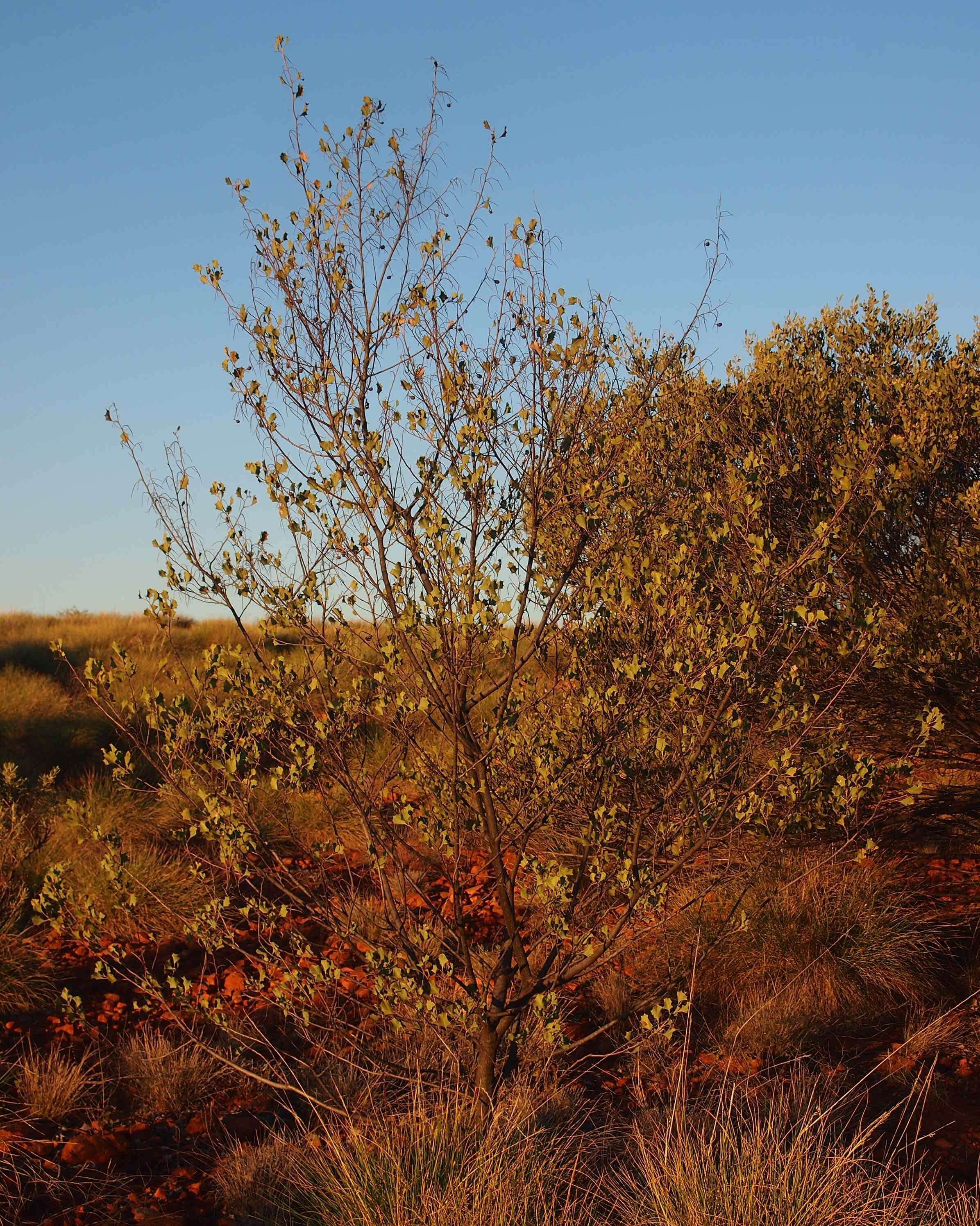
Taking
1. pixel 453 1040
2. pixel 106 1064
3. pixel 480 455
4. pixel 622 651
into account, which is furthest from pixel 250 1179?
pixel 480 455

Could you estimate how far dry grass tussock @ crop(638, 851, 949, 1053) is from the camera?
19.3 ft

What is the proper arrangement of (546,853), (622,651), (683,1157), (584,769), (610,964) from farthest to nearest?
(546,853) < (610,964) < (622,651) < (584,769) < (683,1157)

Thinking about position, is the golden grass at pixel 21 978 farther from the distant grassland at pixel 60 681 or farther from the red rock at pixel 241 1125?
the distant grassland at pixel 60 681

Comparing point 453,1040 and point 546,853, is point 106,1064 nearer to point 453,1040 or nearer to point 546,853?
point 453,1040

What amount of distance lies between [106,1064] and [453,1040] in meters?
2.06

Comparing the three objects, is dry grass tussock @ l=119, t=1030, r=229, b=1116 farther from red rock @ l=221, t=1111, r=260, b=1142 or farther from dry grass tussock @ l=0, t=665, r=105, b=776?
dry grass tussock @ l=0, t=665, r=105, b=776

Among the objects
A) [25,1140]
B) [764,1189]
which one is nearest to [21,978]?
[25,1140]

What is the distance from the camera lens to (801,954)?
6406 mm

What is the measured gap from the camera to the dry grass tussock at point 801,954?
5.87m

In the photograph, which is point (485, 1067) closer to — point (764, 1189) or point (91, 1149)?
point (764, 1189)

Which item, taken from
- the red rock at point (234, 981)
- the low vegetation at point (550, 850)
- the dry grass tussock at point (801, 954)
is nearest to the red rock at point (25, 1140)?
the low vegetation at point (550, 850)

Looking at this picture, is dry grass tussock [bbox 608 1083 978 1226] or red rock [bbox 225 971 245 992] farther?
red rock [bbox 225 971 245 992]

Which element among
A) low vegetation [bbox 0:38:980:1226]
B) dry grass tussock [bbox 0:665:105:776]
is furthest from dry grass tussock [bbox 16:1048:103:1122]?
dry grass tussock [bbox 0:665:105:776]

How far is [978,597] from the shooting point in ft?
18.9
